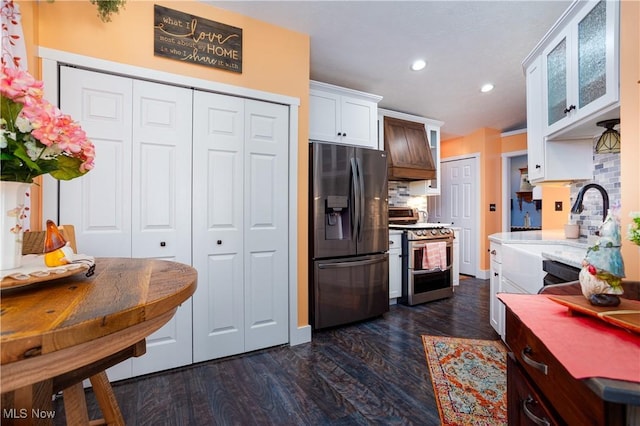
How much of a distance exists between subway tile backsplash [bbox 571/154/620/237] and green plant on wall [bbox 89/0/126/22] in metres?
3.28

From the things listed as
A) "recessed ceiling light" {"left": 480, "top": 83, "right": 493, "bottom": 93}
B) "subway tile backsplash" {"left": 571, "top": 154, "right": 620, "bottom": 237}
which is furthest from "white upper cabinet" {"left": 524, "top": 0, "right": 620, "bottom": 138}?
"recessed ceiling light" {"left": 480, "top": 83, "right": 493, "bottom": 93}

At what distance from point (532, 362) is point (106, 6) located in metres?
2.66

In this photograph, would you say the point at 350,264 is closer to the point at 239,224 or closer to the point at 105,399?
the point at 239,224

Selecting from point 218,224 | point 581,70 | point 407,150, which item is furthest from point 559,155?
point 218,224

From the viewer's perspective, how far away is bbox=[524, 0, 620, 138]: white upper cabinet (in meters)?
1.42

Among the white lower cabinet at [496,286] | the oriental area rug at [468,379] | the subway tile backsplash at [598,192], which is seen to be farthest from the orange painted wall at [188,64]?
the subway tile backsplash at [598,192]

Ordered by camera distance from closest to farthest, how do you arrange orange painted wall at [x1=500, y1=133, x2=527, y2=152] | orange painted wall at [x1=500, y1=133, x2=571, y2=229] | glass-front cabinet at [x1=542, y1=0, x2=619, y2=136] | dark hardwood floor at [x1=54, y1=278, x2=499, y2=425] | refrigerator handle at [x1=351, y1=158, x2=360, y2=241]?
glass-front cabinet at [x1=542, y1=0, x2=619, y2=136], dark hardwood floor at [x1=54, y1=278, x2=499, y2=425], refrigerator handle at [x1=351, y1=158, x2=360, y2=241], orange painted wall at [x1=500, y1=133, x2=571, y2=229], orange painted wall at [x1=500, y1=133, x2=527, y2=152]

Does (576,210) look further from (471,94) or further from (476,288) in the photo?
(476,288)

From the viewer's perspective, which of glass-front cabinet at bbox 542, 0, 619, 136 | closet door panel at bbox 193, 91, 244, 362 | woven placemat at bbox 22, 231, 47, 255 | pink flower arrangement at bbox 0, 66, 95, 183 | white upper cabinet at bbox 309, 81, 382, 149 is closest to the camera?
pink flower arrangement at bbox 0, 66, 95, 183

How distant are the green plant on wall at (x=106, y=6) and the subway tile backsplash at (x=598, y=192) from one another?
3.28 metres

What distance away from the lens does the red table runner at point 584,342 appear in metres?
0.54

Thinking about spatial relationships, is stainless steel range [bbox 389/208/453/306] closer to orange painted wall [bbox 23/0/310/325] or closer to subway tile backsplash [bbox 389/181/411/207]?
subway tile backsplash [bbox 389/181/411/207]

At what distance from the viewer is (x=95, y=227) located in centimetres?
187

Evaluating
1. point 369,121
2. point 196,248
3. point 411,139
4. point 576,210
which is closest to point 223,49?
point 196,248
